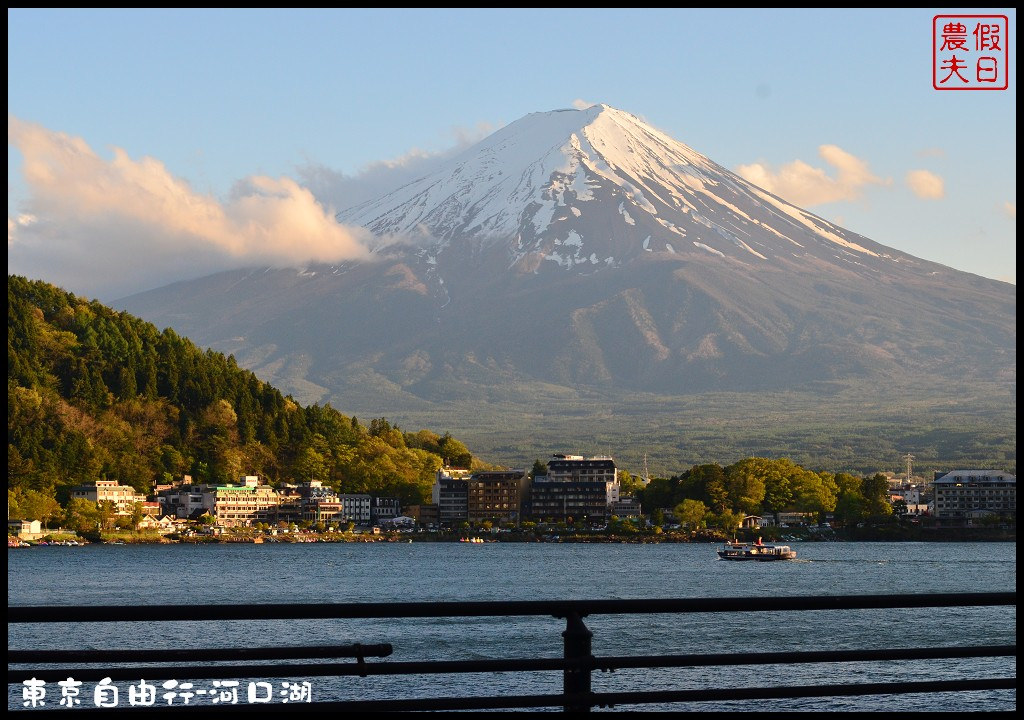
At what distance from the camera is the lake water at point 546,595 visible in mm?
20094

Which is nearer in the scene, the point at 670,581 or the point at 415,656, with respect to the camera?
the point at 415,656

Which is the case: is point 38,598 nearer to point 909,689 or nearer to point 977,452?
point 909,689

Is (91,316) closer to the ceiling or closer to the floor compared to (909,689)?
closer to the ceiling

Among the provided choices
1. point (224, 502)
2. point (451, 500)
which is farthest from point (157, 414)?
point (451, 500)

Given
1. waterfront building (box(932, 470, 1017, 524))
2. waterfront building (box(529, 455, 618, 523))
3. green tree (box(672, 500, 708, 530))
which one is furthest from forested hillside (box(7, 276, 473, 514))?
waterfront building (box(932, 470, 1017, 524))

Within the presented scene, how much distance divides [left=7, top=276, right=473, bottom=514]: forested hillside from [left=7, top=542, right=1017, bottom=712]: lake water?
1887 cm

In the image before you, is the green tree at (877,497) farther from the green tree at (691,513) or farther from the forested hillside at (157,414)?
the forested hillside at (157,414)

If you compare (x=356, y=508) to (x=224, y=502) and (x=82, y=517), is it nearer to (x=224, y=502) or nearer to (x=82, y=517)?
(x=224, y=502)

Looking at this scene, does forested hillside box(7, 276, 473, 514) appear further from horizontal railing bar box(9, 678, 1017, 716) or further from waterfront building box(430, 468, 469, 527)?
horizontal railing bar box(9, 678, 1017, 716)

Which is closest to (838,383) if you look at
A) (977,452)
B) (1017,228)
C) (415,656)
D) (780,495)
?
(977,452)

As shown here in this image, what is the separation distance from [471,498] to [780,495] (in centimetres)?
2128

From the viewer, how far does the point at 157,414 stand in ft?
360

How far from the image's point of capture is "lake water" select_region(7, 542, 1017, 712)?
2009cm

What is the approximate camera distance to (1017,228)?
17.5 feet
